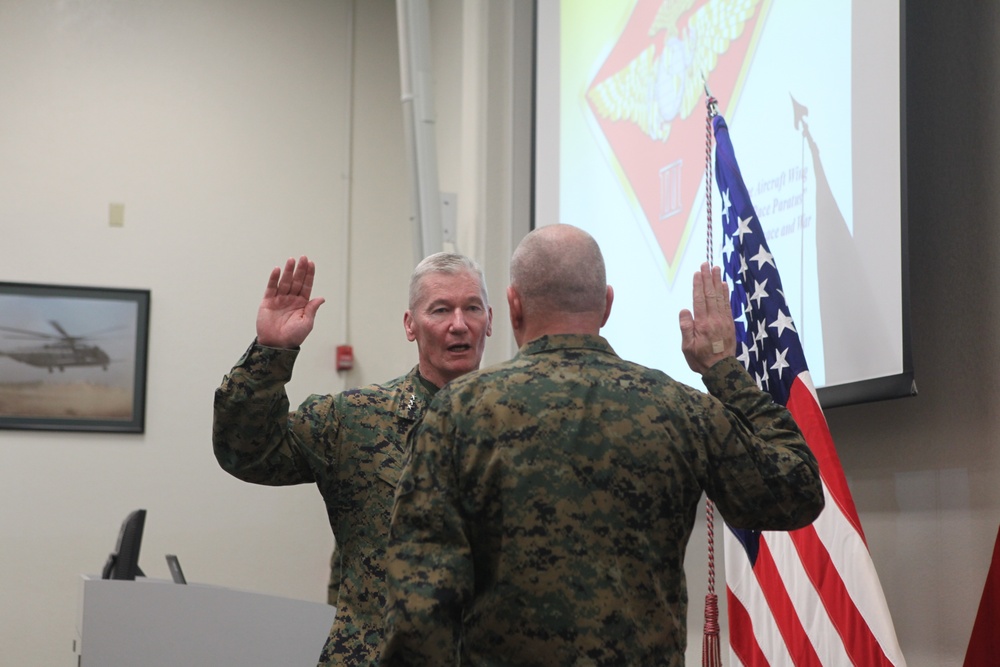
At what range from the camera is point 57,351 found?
6.46 meters

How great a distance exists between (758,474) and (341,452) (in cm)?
96

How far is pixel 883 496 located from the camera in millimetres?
2980

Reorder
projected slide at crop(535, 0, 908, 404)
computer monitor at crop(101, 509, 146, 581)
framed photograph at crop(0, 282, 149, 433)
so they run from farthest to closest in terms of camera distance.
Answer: framed photograph at crop(0, 282, 149, 433) → computer monitor at crop(101, 509, 146, 581) → projected slide at crop(535, 0, 908, 404)

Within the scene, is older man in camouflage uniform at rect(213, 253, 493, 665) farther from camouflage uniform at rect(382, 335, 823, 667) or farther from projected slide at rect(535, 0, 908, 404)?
projected slide at rect(535, 0, 908, 404)

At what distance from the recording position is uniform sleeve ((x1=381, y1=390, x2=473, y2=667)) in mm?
1580

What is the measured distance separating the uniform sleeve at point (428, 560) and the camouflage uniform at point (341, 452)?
554 mm

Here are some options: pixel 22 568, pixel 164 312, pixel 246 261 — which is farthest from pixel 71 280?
pixel 22 568

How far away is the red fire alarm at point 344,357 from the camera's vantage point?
6969 millimetres

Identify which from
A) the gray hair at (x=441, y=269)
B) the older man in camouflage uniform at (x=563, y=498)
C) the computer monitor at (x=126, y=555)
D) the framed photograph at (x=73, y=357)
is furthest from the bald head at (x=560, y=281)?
the framed photograph at (x=73, y=357)

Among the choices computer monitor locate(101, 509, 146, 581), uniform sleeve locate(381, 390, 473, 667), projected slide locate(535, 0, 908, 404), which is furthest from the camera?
computer monitor locate(101, 509, 146, 581)

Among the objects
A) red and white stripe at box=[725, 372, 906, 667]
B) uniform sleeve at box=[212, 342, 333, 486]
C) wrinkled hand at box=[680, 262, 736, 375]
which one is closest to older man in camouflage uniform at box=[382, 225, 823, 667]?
wrinkled hand at box=[680, 262, 736, 375]

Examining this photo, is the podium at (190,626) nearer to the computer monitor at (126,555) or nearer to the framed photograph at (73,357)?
the computer monitor at (126,555)

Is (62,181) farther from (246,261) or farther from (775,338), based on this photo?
(775,338)

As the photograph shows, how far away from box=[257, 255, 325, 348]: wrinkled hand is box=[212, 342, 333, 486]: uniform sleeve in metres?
0.03
